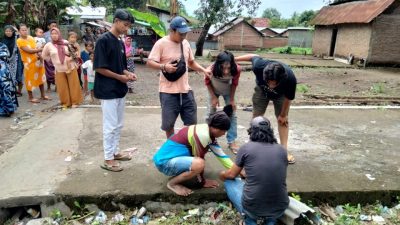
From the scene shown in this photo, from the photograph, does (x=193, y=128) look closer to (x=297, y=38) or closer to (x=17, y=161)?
(x=17, y=161)

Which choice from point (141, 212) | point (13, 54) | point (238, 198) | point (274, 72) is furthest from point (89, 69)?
point (238, 198)

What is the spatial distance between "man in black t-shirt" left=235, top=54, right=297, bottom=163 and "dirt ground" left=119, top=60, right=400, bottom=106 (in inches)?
138

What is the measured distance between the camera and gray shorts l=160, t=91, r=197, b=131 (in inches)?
154

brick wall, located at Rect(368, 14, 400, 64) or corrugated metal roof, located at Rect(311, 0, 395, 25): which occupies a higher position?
corrugated metal roof, located at Rect(311, 0, 395, 25)

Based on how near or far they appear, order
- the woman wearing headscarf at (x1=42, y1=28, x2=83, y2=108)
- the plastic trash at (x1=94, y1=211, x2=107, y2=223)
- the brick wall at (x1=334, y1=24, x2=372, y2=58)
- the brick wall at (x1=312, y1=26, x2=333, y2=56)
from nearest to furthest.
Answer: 1. the plastic trash at (x1=94, y1=211, x2=107, y2=223)
2. the woman wearing headscarf at (x1=42, y1=28, x2=83, y2=108)
3. the brick wall at (x1=334, y1=24, x2=372, y2=58)
4. the brick wall at (x1=312, y1=26, x2=333, y2=56)

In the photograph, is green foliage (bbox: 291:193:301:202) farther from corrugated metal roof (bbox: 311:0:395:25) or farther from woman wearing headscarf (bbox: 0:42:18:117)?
corrugated metal roof (bbox: 311:0:395:25)

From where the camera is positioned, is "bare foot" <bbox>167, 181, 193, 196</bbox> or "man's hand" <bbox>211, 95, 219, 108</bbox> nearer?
"bare foot" <bbox>167, 181, 193, 196</bbox>

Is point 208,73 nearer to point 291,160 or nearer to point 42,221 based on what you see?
point 291,160

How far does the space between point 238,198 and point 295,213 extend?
1.71 feet

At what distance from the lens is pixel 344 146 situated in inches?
192

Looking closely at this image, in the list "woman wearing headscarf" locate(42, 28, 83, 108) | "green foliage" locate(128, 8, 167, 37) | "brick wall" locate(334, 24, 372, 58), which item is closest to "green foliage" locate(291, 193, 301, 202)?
"woman wearing headscarf" locate(42, 28, 83, 108)

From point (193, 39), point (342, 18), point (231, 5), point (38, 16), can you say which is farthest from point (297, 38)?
point (38, 16)

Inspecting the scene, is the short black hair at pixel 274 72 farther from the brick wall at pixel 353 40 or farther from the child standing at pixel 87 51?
the brick wall at pixel 353 40

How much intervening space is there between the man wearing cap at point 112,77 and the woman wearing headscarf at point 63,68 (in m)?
3.45
